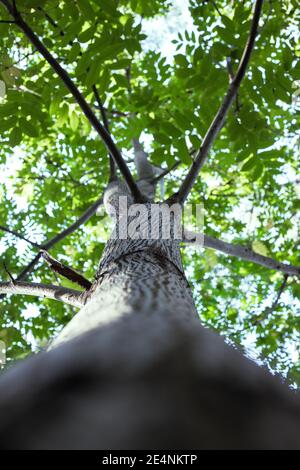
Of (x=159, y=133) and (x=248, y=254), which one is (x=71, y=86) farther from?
(x=248, y=254)

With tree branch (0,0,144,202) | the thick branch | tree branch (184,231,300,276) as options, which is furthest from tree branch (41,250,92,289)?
tree branch (184,231,300,276)

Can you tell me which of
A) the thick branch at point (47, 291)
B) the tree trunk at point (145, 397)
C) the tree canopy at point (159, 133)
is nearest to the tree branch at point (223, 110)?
the tree canopy at point (159, 133)

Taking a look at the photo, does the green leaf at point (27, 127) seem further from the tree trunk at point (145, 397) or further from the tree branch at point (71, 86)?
the tree trunk at point (145, 397)

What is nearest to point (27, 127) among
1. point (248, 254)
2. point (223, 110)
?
point (223, 110)

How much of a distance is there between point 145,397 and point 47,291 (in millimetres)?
1627

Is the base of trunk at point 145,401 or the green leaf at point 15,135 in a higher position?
the green leaf at point 15,135

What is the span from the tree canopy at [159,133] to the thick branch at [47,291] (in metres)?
0.18

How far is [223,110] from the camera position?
2449mm

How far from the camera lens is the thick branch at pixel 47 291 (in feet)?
6.18

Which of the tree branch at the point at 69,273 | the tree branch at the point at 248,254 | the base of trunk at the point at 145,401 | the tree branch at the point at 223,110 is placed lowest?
the base of trunk at the point at 145,401

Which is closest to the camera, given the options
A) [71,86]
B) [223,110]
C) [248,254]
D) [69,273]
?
[69,273]

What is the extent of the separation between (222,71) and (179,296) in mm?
2161

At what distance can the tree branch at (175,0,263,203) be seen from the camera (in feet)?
7.58
